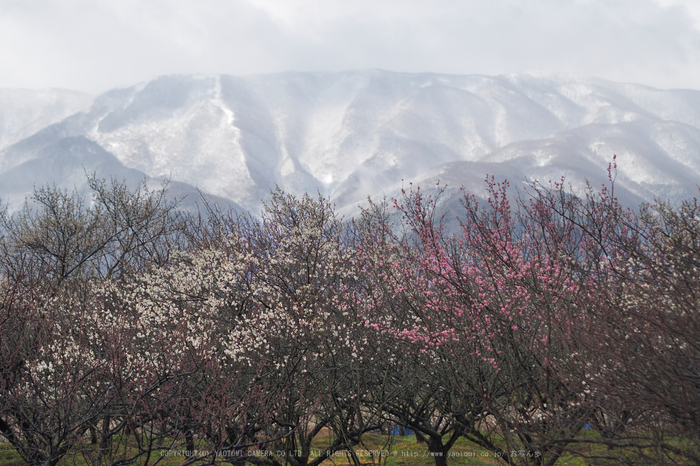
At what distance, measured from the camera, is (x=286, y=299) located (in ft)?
42.1

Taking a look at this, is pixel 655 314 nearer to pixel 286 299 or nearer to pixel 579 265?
pixel 579 265

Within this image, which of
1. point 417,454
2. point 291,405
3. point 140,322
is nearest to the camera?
point 291,405

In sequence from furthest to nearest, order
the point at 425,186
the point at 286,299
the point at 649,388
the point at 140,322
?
the point at 425,186 → the point at 286,299 → the point at 140,322 → the point at 649,388

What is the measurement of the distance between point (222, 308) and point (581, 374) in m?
9.47

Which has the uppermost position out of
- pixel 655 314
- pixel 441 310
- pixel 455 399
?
pixel 441 310

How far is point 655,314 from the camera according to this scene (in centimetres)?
666

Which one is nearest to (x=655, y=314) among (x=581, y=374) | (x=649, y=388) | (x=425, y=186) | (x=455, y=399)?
(x=649, y=388)

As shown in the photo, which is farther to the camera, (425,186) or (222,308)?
(425,186)

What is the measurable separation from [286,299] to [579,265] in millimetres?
7111

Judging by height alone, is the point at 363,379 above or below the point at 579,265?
below

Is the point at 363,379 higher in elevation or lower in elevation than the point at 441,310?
lower

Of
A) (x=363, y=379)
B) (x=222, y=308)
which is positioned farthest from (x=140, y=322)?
(x=363, y=379)

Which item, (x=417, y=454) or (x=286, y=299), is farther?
(x=417, y=454)

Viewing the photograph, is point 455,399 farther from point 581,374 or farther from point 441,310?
point 581,374
